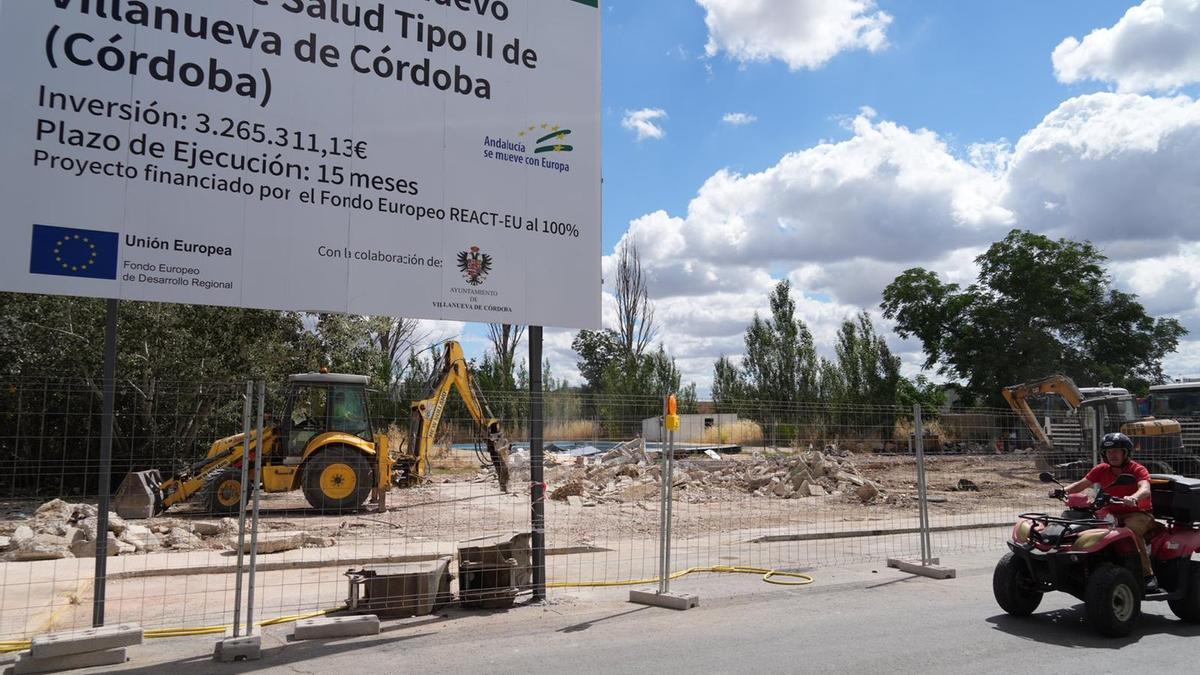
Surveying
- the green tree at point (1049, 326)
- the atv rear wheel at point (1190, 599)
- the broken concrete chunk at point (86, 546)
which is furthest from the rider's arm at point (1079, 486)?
the green tree at point (1049, 326)

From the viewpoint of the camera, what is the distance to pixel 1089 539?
716cm

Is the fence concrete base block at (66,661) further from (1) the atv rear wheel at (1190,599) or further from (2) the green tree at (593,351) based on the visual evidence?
(2) the green tree at (593,351)

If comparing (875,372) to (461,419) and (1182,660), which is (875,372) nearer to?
(461,419)

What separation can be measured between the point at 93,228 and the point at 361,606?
13.5 ft

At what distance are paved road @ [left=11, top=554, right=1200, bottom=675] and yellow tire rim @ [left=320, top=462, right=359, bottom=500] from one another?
28.0ft

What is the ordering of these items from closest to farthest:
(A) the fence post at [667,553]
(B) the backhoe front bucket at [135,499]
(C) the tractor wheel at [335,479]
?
(A) the fence post at [667,553], (B) the backhoe front bucket at [135,499], (C) the tractor wheel at [335,479]

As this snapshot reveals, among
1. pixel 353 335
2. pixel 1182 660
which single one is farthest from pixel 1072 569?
pixel 353 335

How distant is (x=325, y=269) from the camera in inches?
308

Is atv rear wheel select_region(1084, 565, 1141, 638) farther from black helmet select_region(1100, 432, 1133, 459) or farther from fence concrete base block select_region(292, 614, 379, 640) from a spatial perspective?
fence concrete base block select_region(292, 614, 379, 640)

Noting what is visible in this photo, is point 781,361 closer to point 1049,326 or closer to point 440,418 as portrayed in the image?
point 1049,326

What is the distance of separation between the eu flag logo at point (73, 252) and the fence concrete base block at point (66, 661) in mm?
2954

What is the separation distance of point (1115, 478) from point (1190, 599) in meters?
1.18

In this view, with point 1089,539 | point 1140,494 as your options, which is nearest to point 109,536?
point 1089,539

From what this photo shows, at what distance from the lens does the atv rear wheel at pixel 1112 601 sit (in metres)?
6.96
